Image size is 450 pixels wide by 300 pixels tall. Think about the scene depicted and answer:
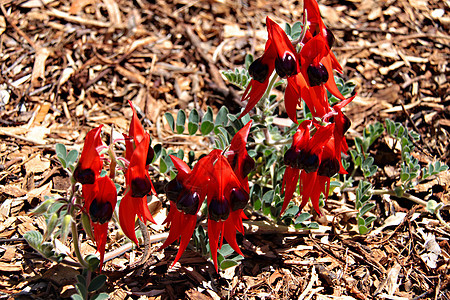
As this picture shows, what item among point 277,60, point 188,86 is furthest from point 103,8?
point 277,60

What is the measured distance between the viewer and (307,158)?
183 centimetres

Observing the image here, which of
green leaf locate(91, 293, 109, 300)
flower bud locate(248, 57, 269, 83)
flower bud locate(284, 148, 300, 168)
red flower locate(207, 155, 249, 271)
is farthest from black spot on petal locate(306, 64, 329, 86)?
green leaf locate(91, 293, 109, 300)

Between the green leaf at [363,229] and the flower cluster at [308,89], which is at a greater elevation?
the flower cluster at [308,89]

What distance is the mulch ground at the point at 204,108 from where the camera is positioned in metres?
2.21

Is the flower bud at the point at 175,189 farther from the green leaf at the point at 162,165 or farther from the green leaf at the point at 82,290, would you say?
the green leaf at the point at 162,165

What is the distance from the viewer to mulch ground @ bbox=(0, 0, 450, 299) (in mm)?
2207

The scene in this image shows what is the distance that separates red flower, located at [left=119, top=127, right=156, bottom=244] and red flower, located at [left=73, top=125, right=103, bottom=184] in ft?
0.38

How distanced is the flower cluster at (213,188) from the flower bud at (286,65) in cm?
26

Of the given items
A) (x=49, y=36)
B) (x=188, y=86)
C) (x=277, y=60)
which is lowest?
(x=188, y=86)

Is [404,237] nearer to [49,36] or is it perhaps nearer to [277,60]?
[277,60]

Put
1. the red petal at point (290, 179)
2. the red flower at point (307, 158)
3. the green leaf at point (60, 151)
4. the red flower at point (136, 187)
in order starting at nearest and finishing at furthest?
the red flower at point (136, 187) < the red flower at point (307, 158) < the red petal at point (290, 179) < the green leaf at point (60, 151)

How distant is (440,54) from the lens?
353 cm

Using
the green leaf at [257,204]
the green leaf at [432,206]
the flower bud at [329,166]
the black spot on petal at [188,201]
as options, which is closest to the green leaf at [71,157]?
the black spot on petal at [188,201]

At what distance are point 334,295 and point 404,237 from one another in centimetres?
58
